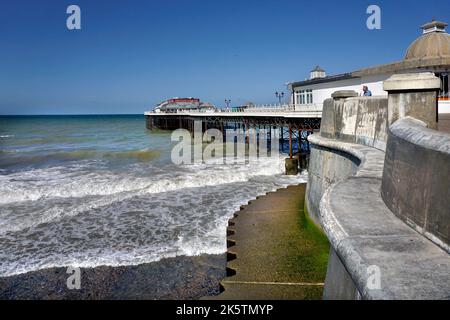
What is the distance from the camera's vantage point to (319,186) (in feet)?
29.6

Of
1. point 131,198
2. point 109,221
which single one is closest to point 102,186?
point 131,198

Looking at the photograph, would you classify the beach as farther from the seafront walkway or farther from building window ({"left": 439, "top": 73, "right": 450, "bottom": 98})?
building window ({"left": 439, "top": 73, "right": 450, "bottom": 98})

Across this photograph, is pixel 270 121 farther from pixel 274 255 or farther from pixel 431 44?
pixel 274 255

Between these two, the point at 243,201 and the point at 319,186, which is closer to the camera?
the point at 319,186

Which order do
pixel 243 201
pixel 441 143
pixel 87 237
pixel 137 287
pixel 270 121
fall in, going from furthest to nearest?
1. pixel 270 121
2. pixel 243 201
3. pixel 87 237
4. pixel 137 287
5. pixel 441 143

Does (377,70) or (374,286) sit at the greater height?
(377,70)

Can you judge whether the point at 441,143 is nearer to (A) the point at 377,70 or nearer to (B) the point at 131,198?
(B) the point at 131,198

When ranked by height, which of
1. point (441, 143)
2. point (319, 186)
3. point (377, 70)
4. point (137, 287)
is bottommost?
point (137, 287)

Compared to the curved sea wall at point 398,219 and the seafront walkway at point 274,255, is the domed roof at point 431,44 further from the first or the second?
the curved sea wall at point 398,219

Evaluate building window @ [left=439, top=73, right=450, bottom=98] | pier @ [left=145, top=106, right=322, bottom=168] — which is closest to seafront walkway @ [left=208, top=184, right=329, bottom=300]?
building window @ [left=439, top=73, right=450, bottom=98]

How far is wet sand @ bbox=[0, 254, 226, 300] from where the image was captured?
724cm

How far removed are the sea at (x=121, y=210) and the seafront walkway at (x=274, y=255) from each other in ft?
3.15

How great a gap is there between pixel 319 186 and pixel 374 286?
6.91 m

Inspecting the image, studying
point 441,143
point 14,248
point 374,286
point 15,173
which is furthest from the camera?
point 15,173
